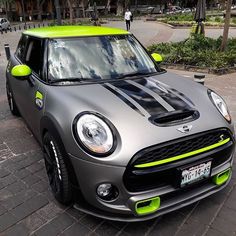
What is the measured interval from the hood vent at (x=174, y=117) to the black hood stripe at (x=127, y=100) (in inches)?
3.8

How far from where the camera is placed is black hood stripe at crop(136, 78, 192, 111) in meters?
2.66

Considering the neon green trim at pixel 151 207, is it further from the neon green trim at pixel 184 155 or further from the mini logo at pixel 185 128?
the mini logo at pixel 185 128

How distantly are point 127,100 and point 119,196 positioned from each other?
0.86m

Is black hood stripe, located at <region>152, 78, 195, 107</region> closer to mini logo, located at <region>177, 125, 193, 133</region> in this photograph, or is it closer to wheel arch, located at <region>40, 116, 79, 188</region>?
mini logo, located at <region>177, 125, 193, 133</region>

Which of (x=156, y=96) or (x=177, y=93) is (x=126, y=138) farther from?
(x=177, y=93)

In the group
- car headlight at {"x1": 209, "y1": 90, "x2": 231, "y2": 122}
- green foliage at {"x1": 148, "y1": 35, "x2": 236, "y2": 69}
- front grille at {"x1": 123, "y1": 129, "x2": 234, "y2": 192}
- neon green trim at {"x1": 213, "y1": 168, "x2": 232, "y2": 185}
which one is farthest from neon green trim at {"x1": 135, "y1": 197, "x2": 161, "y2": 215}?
green foliage at {"x1": 148, "y1": 35, "x2": 236, "y2": 69}

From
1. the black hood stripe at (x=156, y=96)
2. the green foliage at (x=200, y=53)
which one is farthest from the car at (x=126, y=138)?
the green foliage at (x=200, y=53)

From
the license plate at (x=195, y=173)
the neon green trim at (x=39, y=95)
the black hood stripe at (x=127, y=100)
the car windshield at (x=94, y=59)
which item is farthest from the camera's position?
the car windshield at (x=94, y=59)

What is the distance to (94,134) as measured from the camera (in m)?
2.35

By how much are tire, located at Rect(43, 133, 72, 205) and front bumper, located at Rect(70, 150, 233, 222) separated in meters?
0.18

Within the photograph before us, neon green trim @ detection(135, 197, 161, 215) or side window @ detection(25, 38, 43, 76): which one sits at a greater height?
side window @ detection(25, 38, 43, 76)

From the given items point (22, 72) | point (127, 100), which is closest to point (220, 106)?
point (127, 100)

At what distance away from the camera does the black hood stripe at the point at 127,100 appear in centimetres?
252

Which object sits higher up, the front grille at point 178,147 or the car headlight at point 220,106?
the car headlight at point 220,106
